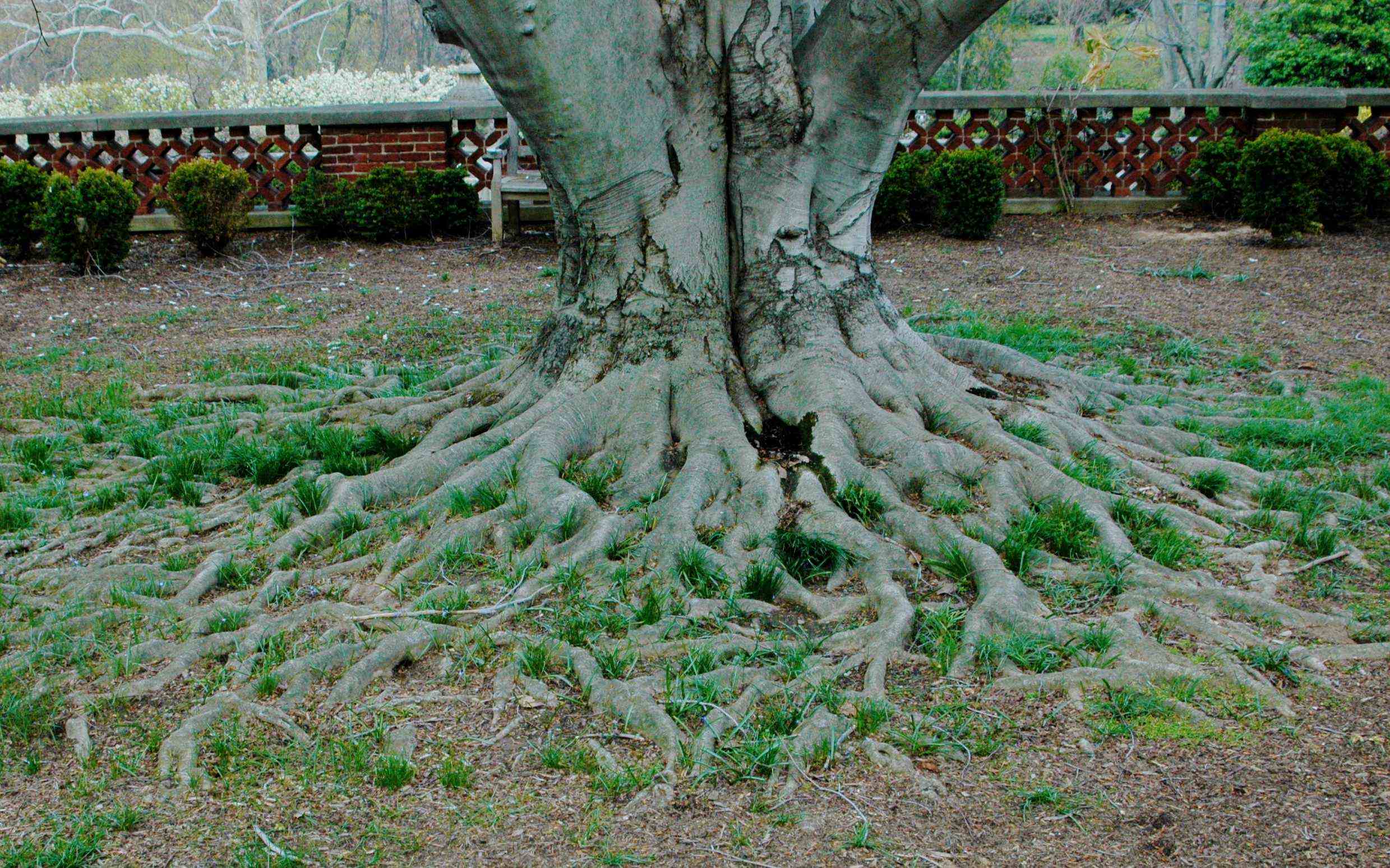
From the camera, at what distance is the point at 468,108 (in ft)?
40.4

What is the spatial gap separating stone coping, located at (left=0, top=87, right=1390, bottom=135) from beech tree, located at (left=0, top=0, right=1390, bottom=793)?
7.21m

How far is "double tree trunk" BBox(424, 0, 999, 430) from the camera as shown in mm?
4504

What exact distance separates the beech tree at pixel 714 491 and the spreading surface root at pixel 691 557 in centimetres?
1

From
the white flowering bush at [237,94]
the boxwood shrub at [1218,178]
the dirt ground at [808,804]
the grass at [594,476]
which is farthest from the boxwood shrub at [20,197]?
the boxwood shrub at [1218,178]

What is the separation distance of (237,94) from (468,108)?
1552 cm

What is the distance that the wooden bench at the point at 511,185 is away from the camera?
1160 centimetres

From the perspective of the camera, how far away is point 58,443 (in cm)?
577

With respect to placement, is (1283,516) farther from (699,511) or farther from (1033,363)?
(699,511)

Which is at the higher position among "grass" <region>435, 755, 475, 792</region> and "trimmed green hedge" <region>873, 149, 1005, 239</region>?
"trimmed green hedge" <region>873, 149, 1005, 239</region>

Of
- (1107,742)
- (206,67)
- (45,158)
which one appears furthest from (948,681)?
(206,67)

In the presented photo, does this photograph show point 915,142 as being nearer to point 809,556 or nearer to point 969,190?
point 969,190

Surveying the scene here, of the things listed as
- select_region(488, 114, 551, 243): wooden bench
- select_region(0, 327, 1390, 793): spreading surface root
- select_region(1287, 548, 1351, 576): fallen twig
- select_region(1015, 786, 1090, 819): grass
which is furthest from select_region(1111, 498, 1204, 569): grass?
select_region(488, 114, 551, 243): wooden bench

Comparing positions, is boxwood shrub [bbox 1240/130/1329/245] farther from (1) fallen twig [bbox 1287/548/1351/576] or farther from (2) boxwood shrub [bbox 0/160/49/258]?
(2) boxwood shrub [bbox 0/160/49/258]

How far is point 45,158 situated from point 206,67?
77.5 ft
